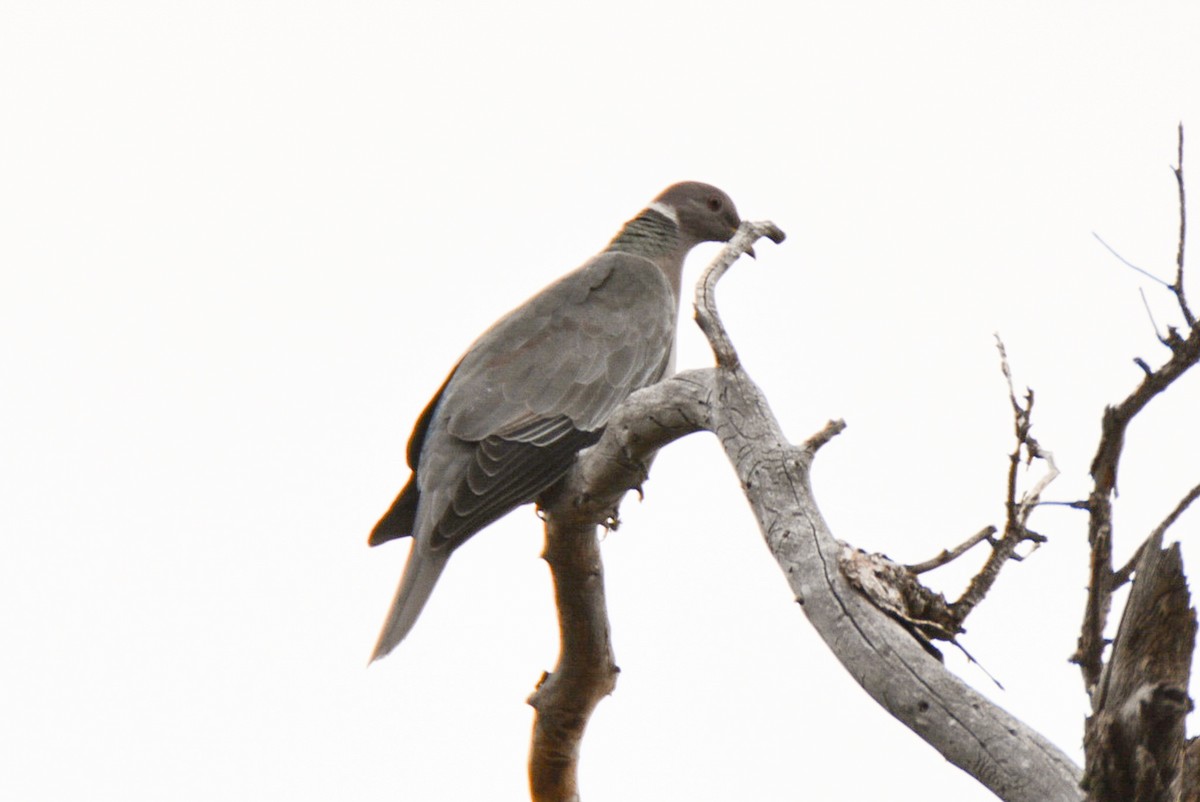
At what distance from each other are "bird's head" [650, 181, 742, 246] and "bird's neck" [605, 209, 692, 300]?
0.07 m

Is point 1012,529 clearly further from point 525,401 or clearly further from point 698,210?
point 698,210

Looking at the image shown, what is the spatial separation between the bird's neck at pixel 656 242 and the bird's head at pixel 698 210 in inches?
2.6

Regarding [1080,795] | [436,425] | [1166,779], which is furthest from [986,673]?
[436,425]

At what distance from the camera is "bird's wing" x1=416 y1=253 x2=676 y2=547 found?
14.5ft

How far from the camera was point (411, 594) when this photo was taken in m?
4.32

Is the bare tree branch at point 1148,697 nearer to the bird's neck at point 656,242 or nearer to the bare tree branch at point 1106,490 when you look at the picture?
the bare tree branch at point 1106,490

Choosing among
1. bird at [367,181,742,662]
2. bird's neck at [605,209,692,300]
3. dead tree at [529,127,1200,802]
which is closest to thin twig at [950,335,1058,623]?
dead tree at [529,127,1200,802]

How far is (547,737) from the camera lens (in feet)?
15.0

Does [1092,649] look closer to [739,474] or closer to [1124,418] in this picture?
[1124,418]

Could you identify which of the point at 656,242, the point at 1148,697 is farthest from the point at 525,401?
the point at 1148,697

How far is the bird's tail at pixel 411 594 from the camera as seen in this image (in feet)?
13.9

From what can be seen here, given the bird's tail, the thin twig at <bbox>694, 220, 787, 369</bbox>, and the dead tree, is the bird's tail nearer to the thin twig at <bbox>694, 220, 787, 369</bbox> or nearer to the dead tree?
the dead tree

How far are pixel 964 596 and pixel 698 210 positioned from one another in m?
3.86

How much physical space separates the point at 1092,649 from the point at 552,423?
2611 millimetres
